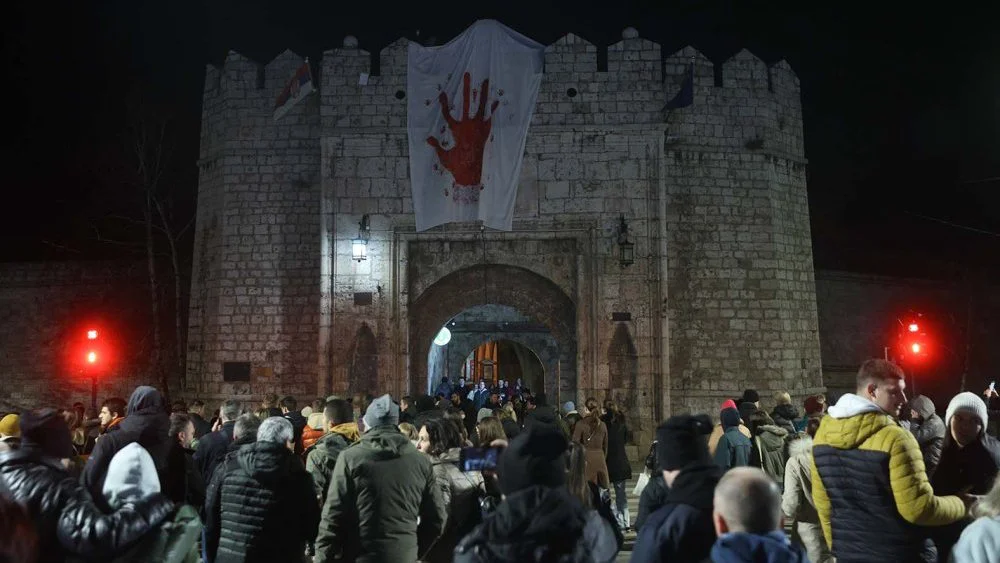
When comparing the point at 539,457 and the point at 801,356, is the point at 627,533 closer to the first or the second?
the point at 539,457

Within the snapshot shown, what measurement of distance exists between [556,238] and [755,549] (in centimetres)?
1182

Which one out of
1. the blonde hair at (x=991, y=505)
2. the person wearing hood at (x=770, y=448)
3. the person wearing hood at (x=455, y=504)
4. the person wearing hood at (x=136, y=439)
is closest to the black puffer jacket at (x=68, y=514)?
the person wearing hood at (x=136, y=439)

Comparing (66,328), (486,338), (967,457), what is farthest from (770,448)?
(66,328)

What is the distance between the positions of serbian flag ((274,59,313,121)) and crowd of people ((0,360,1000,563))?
30.7ft

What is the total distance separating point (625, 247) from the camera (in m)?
13.6

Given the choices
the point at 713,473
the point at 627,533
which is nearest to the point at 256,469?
the point at 713,473

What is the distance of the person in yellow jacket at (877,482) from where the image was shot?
3447 millimetres

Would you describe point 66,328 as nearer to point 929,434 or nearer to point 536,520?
point 929,434

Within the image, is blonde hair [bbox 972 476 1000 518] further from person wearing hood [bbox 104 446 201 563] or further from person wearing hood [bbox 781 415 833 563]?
person wearing hood [bbox 104 446 201 563]

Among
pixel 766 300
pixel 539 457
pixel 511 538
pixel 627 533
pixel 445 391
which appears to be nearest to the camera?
pixel 511 538

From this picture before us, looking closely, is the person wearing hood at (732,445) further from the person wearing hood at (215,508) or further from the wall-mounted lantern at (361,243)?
the wall-mounted lantern at (361,243)

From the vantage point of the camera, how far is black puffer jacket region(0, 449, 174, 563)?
306cm

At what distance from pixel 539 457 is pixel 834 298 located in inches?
732

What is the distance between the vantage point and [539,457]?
109 inches
